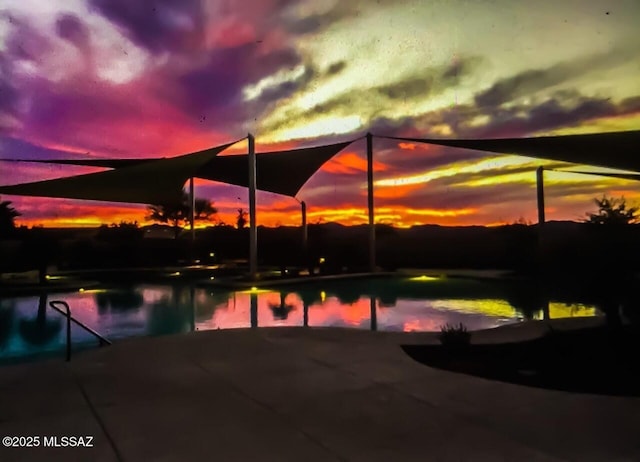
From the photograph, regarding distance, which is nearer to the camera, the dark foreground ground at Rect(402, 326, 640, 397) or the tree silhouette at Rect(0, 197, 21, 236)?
the dark foreground ground at Rect(402, 326, 640, 397)

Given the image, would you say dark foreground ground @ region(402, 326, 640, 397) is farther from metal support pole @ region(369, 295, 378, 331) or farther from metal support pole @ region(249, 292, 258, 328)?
metal support pole @ region(249, 292, 258, 328)

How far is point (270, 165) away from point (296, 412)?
12482 mm

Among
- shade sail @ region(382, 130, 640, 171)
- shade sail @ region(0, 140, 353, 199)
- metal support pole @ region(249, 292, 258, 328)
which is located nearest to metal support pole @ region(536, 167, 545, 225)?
shade sail @ region(382, 130, 640, 171)

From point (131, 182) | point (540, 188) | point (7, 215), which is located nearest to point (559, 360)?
point (131, 182)

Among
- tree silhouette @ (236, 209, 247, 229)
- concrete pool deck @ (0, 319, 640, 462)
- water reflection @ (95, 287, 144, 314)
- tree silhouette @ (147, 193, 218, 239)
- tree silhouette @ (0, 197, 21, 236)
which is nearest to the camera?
concrete pool deck @ (0, 319, 640, 462)

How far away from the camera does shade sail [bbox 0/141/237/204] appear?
10.1 m

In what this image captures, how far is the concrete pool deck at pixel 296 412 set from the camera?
2676 mm

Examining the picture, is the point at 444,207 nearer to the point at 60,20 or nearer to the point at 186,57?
the point at 186,57

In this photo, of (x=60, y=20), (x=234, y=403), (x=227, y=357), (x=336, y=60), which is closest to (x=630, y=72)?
(x=336, y=60)

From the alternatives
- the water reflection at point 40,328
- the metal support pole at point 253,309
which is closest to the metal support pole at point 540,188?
the metal support pole at point 253,309

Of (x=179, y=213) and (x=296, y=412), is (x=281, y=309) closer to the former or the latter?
(x=296, y=412)

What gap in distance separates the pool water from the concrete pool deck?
2427 millimetres

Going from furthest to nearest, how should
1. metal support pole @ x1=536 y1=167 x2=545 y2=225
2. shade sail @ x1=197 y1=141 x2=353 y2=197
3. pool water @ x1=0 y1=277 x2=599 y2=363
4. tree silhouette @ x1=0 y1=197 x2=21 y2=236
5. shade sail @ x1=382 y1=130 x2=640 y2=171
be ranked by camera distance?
tree silhouette @ x1=0 y1=197 x2=21 y2=236
metal support pole @ x1=536 y1=167 x2=545 y2=225
shade sail @ x1=197 y1=141 x2=353 y2=197
shade sail @ x1=382 y1=130 x2=640 y2=171
pool water @ x1=0 y1=277 x2=599 y2=363

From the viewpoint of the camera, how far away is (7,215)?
18609mm
